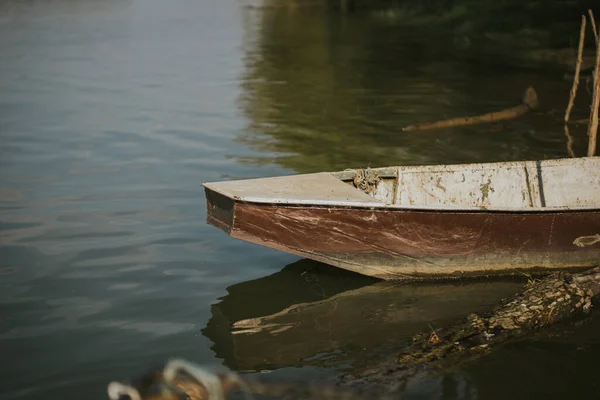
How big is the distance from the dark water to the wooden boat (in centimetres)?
43

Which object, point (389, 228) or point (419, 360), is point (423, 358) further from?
point (389, 228)

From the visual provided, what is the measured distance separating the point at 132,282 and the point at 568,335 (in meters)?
5.23

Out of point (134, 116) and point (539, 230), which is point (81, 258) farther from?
point (134, 116)

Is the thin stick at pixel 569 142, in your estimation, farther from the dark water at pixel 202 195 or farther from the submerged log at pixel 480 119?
the submerged log at pixel 480 119

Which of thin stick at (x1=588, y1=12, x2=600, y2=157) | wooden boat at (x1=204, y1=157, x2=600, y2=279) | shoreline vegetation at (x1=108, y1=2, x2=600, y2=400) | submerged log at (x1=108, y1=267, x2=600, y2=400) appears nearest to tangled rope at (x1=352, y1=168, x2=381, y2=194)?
wooden boat at (x1=204, y1=157, x2=600, y2=279)

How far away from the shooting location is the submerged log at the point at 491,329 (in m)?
7.84

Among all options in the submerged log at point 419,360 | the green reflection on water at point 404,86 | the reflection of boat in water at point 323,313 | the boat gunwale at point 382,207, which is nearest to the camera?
the submerged log at point 419,360

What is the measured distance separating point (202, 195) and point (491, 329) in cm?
696

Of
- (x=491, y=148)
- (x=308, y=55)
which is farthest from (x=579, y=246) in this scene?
(x=308, y=55)

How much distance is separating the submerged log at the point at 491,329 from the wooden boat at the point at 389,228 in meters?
0.75

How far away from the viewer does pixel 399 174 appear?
11102 mm

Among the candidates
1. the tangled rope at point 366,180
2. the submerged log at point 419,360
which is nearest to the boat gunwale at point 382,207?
the submerged log at point 419,360

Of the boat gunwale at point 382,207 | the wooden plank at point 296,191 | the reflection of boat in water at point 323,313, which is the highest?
the wooden plank at point 296,191

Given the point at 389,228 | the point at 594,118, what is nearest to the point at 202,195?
the point at 389,228
